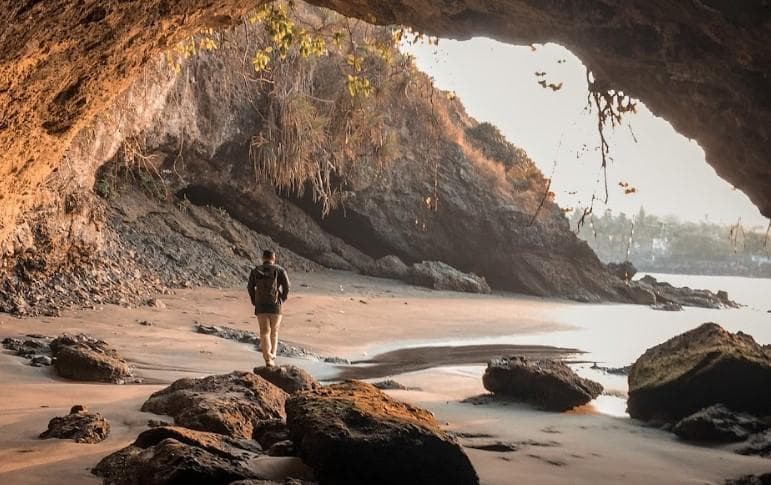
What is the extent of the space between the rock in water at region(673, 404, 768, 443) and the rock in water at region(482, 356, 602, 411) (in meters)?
1.26

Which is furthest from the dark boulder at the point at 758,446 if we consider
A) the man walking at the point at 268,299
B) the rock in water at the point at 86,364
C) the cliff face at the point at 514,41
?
the rock in water at the point at 86,364

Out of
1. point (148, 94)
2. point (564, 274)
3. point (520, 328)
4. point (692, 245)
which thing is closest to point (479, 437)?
point (520, 328)

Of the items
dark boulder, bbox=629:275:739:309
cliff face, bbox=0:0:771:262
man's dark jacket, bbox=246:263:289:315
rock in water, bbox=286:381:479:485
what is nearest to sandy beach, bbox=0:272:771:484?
rock in water, bbox=286:381:479:485

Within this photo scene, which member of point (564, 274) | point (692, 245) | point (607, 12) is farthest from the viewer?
point (692, 245)

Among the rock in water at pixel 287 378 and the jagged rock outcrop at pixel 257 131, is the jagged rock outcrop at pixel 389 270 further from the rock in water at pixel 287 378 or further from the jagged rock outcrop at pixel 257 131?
the rock in water at pixel 287 378

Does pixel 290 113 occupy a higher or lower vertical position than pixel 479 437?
higher

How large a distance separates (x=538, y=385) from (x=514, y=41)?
397cm

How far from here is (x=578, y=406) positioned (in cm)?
727

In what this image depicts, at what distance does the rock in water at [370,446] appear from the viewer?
3.34 meters

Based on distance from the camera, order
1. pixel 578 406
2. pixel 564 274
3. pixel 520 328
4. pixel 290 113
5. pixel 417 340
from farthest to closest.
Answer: pixel 564 274
pixel 290 113
pixel 520 328
pixel 417 340
pixel 578 406

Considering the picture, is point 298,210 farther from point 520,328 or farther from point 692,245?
point 692,245

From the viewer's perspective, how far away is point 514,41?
16.8ft

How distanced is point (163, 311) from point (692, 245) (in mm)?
107774

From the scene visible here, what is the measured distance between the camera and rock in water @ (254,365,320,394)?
5.84m
